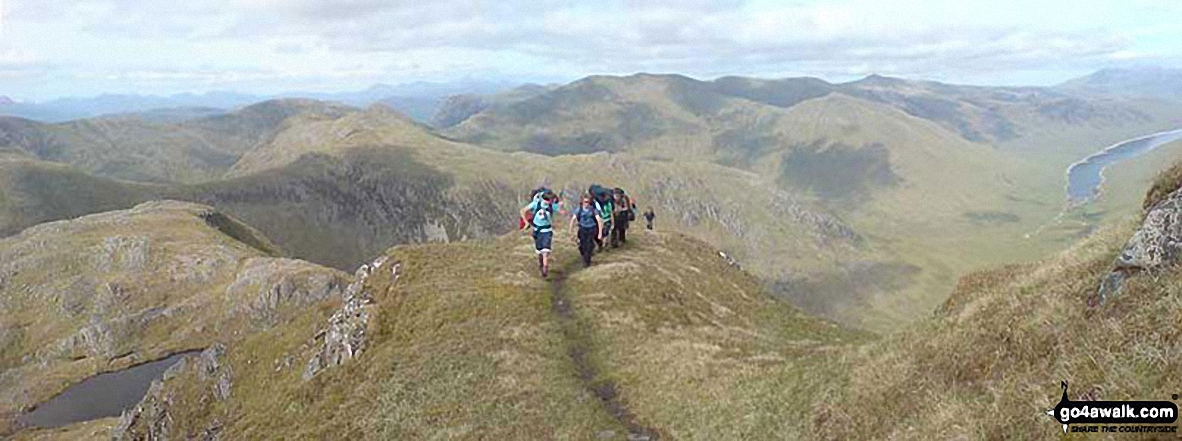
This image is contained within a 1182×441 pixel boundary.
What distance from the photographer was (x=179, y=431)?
5919cm

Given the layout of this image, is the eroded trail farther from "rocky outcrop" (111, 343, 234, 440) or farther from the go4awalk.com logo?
"rocky outcrop" (111, 343, 234, 440)

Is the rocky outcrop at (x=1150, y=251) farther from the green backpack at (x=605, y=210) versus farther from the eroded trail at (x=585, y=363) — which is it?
the green backpack at (x=605, y=210)

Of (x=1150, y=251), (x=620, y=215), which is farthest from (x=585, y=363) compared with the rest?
(x=620, y=215)

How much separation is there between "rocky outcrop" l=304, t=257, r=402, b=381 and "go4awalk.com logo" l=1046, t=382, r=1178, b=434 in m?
34.4

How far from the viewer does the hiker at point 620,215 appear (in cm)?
5017

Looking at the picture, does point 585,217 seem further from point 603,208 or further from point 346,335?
point 346,335

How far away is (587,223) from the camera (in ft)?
147

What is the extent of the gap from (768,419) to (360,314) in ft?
99.7

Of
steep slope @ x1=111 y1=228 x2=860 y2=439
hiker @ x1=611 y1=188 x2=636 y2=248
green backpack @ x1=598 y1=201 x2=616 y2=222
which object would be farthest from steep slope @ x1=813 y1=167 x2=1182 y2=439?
hiker @ x1=611 y1=188 x2=636 y2=248

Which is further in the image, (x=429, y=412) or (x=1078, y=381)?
(x=429, y=412)

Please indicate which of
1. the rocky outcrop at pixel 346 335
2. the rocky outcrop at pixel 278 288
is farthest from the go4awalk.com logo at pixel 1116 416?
the rocky outcrop at pixel 278 288

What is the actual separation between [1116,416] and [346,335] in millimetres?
38797

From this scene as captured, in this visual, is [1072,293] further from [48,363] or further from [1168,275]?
[48,363]

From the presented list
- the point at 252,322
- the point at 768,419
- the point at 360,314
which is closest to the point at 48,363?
the point at 252,322
